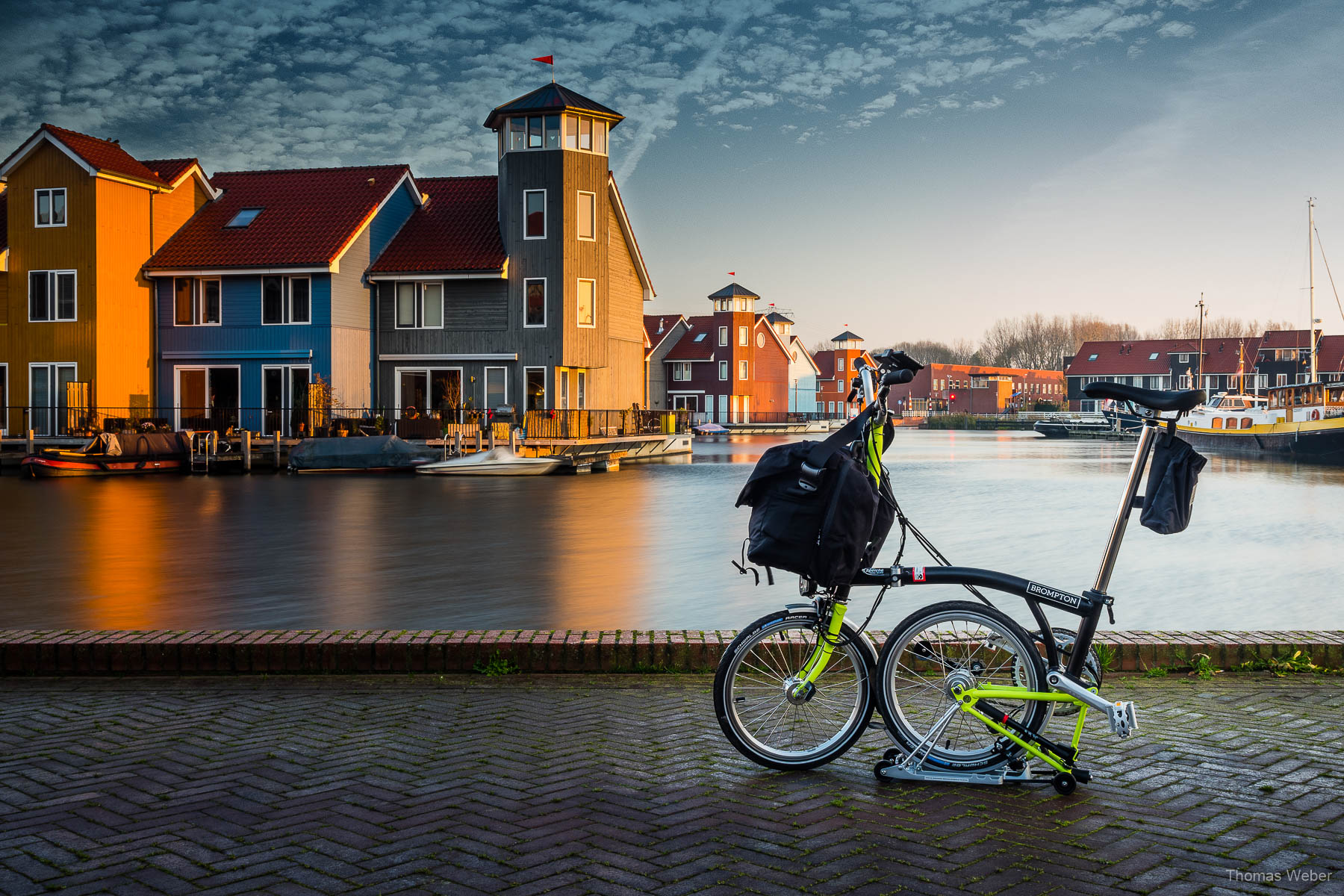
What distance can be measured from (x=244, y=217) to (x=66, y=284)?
653cm

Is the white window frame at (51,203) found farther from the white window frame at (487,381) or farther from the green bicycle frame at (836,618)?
the green bicycle frame at (836,618)

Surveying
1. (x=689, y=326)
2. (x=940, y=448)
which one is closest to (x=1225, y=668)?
(x=940, y=448)

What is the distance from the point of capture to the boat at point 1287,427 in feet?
160

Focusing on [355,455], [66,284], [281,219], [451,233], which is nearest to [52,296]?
[66,284]

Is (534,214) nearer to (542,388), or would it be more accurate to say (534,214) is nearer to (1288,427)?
(542,388)

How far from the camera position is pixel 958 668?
4.80 meters

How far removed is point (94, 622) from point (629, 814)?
6.22 m

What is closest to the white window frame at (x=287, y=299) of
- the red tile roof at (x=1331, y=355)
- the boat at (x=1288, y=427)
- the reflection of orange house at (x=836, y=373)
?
the boat at (x=1288, y=427)

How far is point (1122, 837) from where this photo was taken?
404cm

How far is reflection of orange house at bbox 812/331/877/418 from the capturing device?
117875mm

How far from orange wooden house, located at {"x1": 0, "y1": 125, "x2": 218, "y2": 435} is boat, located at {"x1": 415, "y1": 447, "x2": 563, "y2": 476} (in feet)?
45.2

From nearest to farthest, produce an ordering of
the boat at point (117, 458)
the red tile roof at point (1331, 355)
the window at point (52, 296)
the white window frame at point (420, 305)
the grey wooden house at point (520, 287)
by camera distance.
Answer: the boat at point (117, 458)
the window at point (52, 296)
the grey wooden house at point (520, 287)
the white window frame at point (420, 305)
the red tile roof at point (1331, 355)

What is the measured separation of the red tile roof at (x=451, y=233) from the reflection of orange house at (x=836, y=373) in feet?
238

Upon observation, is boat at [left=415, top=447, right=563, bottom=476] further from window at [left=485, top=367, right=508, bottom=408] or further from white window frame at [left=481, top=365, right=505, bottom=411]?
white window frame at [left=481, top=365, right=505, bottom=411]
